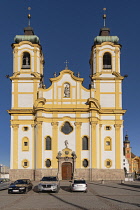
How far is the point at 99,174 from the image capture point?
163ft

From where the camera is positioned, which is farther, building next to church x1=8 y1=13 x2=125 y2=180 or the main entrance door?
the main entrance door

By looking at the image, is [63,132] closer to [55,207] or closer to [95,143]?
[95,143]

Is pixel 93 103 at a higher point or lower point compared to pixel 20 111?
higher

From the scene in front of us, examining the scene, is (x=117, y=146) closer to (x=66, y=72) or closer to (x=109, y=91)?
(x=109, y=91)

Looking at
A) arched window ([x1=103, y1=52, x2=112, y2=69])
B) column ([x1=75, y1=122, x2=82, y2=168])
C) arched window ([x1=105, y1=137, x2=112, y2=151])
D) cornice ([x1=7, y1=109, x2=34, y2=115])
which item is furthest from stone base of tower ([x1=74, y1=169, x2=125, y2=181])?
arched window ([x1=103, y1=52, x2=112, y2=69])

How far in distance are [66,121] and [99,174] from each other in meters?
8.54

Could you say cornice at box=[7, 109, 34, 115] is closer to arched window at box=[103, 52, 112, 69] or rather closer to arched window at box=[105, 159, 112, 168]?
arched window at box=[105, 159, 112, 168]

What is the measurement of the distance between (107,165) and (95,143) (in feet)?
12.8

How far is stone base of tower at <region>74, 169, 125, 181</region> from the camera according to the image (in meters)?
48.7

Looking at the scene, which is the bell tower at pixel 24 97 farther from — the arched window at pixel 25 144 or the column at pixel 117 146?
the column at pixel 117 146

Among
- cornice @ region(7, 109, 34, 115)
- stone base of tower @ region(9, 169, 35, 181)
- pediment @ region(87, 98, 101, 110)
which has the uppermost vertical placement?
pediment @ region(87, 98, 101, 110)

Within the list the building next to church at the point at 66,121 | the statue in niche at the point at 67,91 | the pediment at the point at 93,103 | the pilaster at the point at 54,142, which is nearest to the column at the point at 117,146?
the building next to church at the point at 66,121

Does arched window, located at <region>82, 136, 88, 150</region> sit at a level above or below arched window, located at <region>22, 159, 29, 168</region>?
above

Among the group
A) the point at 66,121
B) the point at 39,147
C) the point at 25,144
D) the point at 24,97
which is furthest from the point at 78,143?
the point at 24,97
